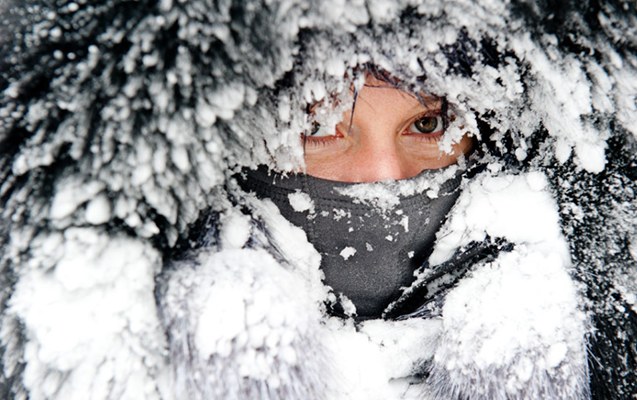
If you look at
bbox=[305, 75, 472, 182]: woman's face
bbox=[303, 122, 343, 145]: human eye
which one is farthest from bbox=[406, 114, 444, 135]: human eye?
bbox=[303, 122, 343, 145]: human eye

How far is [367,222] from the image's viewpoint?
97 centimetres

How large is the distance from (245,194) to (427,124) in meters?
0.36

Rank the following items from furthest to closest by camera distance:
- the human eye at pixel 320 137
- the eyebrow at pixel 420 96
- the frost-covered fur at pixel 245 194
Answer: the human eye at pixel 320 137 < the eyebrow at pixel 420 96 < the frost-covered fur at pixel 245 194

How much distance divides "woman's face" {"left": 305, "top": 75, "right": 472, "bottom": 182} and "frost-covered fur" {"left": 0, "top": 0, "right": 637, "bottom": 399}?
0.25 feet

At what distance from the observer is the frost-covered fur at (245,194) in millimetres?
596

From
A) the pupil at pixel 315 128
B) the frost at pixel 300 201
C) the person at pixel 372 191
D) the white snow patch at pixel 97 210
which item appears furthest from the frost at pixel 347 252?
the white snow patch at pixel 97 210

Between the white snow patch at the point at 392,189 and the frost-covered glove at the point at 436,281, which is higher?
the white snow patch at the point at 392,189

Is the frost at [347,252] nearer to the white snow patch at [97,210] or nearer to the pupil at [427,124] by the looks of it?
the pupil at [427,124]

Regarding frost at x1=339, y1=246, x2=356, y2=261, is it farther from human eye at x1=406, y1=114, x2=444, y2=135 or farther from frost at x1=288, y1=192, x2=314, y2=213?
human eye at x1=406, y1=114, x2=444, y2=135

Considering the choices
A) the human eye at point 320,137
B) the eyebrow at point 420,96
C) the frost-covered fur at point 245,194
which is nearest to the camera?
the frost-covered fur at point 245,194

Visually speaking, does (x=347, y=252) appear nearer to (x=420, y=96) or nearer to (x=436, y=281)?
(x=436, y=281)

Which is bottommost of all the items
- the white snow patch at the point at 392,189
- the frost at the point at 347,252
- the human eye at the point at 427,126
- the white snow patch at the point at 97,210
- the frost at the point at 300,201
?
the frost at the point at 347,252

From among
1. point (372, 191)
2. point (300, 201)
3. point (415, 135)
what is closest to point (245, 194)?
point (300, 201)

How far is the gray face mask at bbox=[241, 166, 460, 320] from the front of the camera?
0.94m
